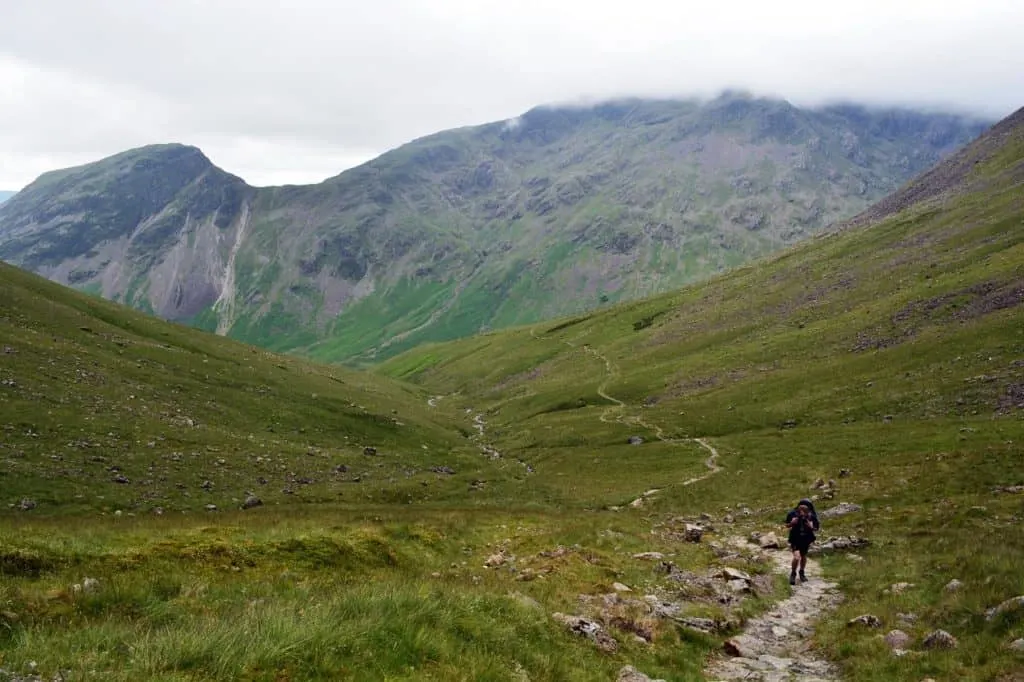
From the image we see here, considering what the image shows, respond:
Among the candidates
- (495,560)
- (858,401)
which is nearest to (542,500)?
(495,560)

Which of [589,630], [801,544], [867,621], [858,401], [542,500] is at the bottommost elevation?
[542,500]

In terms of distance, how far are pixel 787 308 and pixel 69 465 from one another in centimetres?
12102

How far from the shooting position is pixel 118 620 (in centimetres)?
1005

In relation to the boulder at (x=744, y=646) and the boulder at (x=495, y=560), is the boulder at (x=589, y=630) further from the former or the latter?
the boulder at (x=495, y=560)

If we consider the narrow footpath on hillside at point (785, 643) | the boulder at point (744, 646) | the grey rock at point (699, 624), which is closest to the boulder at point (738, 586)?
the narrow footpath on hillside at point (785, 643)


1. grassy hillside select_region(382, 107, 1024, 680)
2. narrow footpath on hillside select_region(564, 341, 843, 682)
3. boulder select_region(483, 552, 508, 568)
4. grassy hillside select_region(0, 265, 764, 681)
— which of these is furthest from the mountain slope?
narrow footpath on hillside select_region(564, 341, 843, 682)

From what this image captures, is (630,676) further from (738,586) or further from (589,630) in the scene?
(738,586)

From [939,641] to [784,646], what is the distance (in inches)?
160

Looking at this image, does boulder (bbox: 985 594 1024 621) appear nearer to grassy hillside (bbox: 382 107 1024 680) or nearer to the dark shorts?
grassy hillside (bbox: 382 107 1024 680)

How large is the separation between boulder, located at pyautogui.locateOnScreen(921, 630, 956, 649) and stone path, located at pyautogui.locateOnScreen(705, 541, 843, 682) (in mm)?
2351

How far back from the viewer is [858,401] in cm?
6788

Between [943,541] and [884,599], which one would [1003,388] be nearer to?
[943,541]

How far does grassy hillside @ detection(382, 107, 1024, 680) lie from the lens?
20891 millimetres

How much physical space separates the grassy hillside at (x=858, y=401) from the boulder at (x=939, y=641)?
0.28 meters
